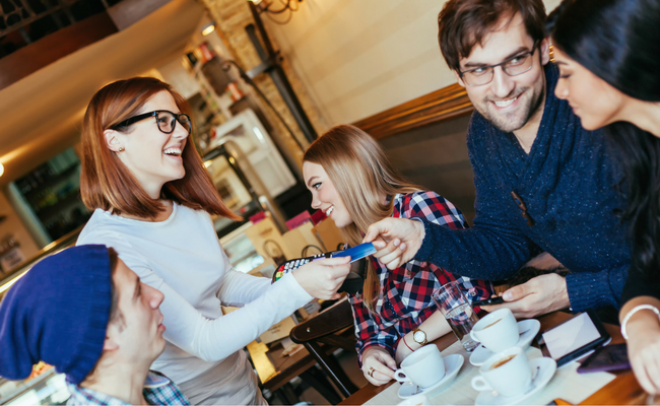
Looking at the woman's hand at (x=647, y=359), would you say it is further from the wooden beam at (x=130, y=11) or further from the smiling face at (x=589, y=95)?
the wooden beam at (x=130, y=11)

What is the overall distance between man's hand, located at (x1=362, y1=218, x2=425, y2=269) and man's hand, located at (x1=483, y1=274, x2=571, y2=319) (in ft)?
1.08

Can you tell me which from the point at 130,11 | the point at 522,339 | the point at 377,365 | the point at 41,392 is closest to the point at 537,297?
the point at 522,339

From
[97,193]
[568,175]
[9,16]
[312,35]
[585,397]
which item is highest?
[9,16]

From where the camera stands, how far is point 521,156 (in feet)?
4.90

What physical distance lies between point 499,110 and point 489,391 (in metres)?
0.81

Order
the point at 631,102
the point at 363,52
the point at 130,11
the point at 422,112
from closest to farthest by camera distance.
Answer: the point at 631,102, the point at 422,112, the point at 363,52, the point at 130,11

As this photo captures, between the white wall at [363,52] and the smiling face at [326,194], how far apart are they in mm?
1000

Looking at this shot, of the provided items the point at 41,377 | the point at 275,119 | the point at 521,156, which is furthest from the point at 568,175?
the point at 275,119

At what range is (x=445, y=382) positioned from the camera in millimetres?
1128

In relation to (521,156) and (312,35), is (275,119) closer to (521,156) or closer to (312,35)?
(312,35)

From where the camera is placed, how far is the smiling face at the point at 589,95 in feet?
3.38

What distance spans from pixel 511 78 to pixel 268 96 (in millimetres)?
3563

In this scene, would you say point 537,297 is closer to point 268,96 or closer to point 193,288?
point 193,288

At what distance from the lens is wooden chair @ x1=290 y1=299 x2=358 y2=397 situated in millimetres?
2154
